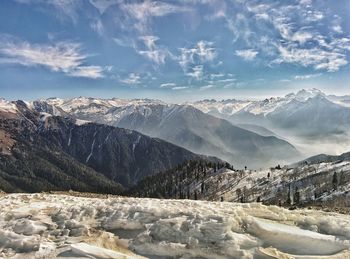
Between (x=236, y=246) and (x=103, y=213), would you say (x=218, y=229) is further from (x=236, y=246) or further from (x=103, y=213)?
(x=103, y=213)

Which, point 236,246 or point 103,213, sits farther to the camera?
point 103,213

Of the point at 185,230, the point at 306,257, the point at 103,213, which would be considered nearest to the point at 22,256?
the point at 103,213

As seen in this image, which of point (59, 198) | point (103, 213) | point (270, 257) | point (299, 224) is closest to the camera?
point (270, 257)

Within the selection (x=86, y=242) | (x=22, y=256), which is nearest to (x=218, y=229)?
(x=86, y=242)

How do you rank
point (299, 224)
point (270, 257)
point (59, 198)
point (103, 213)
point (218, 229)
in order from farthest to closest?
point (59, 198), point (103, 213), point (299, 224), point (218, 229), point (270, 257)

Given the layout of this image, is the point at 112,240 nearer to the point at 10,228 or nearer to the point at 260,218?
the point at 10,228

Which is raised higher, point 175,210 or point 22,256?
point 175,210
